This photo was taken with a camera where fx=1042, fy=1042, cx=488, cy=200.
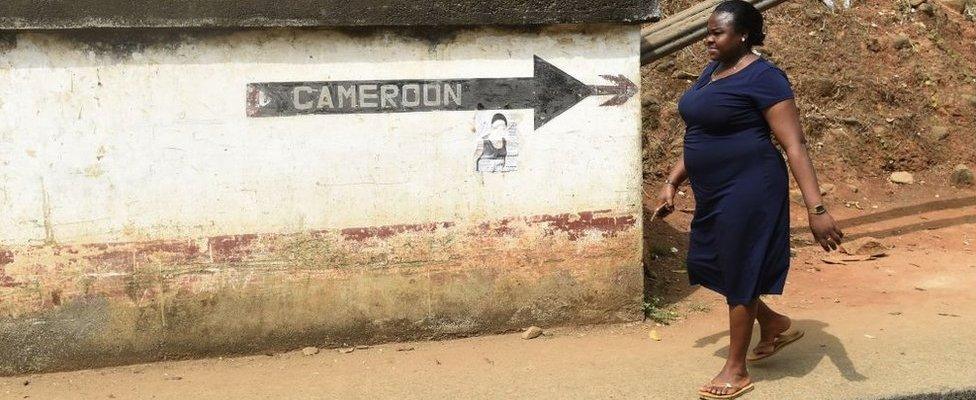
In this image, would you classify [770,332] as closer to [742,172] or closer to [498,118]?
[742,172]

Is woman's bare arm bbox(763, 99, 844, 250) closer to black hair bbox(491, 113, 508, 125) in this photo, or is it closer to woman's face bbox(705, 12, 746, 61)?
woman's face bbox(705, 12, 746, 61)

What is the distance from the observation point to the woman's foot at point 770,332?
15.2ft

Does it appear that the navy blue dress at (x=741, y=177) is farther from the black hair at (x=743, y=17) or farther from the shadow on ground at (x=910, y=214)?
the shadow on ground at (x=910, y=214)

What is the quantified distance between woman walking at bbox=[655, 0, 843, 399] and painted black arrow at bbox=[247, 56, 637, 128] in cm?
85

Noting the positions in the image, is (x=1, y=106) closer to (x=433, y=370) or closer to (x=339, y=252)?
(x=339, y=252)

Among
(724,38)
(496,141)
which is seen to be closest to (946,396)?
(724,38)

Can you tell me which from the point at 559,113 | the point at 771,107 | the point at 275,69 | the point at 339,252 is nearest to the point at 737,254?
the point at 771,107

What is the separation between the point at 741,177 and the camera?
418 cm

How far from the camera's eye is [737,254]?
4.23 meters

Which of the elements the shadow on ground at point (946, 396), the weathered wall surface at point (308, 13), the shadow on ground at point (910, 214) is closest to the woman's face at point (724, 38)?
the weathered wall surface at point (308, 13)

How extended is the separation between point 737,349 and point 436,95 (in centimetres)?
180

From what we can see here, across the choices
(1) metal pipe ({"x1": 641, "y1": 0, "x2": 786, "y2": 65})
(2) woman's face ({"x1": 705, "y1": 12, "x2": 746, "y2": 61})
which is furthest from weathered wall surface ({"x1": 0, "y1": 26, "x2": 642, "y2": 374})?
(2) woman's face ({"x1": 705, "y1": 12, "x2": 746, "y2": 61})

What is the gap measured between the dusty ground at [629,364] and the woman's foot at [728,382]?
9 centimetres

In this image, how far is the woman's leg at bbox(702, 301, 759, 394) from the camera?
4262mm
